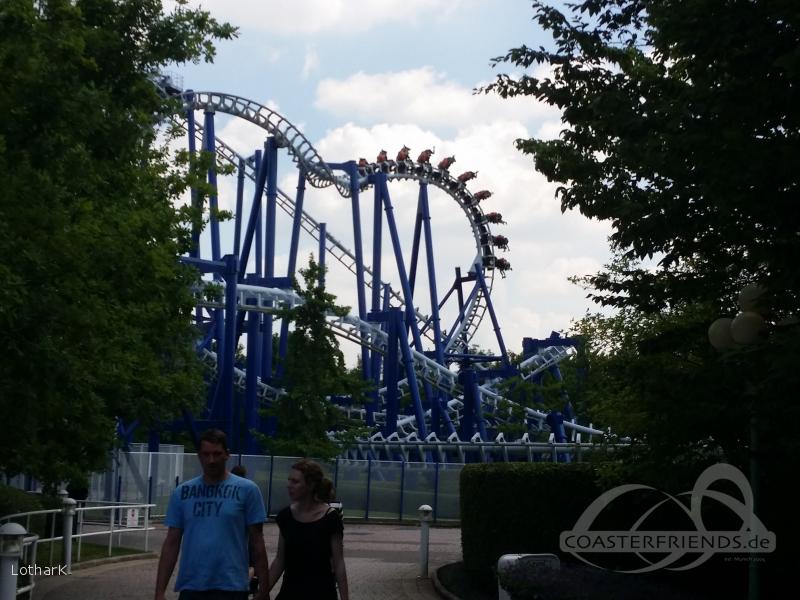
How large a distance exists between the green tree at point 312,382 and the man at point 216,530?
3284 centimetres

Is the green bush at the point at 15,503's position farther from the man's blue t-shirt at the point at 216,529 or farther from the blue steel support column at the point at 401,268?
the blue steel support column at the point at 401,268

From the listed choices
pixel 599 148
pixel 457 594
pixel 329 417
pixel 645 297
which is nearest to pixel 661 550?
pixel 457 594

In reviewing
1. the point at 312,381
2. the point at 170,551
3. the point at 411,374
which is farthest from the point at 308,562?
the point at 411,374

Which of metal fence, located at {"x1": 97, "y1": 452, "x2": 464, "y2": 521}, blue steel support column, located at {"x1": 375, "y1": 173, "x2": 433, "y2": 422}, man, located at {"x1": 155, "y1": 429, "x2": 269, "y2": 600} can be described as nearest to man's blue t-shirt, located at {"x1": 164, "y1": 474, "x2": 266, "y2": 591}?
man, located at {"x1": 155, "y1": 429, "x2": 269, "y2": 600}

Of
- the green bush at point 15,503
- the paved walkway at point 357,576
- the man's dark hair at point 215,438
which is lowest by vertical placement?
the paved walkway at point 357,576

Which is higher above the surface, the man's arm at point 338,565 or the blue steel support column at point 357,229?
the blue steel support column at point 357,229

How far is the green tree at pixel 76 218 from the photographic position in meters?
11.4

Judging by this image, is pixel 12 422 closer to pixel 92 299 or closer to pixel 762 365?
pixel 92 299

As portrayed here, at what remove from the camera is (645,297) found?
36.8ft

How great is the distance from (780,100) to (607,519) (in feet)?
25.2

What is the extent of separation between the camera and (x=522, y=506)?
16281 millimetres

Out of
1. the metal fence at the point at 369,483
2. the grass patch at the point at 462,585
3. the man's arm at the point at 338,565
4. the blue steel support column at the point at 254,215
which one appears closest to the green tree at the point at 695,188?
the man's arm at the point at 338,565

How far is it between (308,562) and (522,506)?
9.52 metres

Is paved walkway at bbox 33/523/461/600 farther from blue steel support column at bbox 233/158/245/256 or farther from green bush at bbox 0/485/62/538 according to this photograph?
blue steel support column at bbox 233/158/245/256
